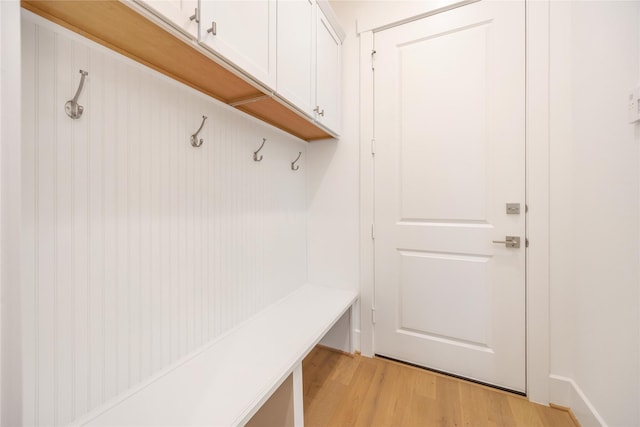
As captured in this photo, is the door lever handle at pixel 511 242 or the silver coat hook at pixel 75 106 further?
the door lever handle at pixel 511 242

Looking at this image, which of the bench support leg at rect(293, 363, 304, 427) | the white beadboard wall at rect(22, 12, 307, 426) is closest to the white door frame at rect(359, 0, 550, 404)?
the bench support leg at rect(293, 363, 304, 427)

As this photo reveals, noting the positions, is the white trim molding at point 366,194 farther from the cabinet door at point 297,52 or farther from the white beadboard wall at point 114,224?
the white beadboard wall at point 114,224

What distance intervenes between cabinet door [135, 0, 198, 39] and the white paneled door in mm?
1331

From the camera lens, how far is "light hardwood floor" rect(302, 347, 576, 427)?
53.3 inches

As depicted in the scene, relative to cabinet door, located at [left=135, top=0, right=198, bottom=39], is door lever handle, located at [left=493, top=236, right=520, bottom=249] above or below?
below

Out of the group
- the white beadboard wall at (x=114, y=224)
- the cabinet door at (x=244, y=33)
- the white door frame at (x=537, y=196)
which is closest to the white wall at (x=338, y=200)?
the white beadboard wall at (x=114, y=224)

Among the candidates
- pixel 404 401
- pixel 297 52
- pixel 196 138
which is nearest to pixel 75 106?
pixel 196 138

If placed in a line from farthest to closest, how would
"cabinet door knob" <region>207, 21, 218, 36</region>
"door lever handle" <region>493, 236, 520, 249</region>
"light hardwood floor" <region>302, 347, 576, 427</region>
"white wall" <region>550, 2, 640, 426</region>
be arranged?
"door lever handle" <region>493, 236, 520, 249</region>, "light hardwood floor" <region>302, 347, 576, 427</region>, "white wall" <region>550, 2, 640, 426</region>, "cabinet door knob" <region>207, 21, 218, 36</region>

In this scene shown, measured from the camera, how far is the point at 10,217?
0.47 metres

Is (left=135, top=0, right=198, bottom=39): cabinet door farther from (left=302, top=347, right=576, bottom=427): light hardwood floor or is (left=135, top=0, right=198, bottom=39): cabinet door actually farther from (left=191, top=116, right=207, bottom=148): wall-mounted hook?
(left=302, top=347, right=576, bottom=427): light hardwood floor

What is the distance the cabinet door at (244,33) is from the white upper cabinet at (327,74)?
17.6 inches

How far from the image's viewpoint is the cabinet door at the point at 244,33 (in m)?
0.84

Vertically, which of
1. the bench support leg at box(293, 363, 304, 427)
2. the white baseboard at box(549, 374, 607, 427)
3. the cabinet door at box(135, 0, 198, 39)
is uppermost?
the cabinet door at box(135, 0, 198, 39)

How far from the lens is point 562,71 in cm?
140
